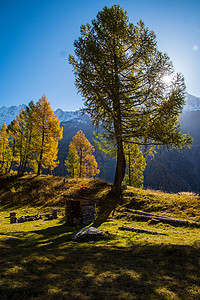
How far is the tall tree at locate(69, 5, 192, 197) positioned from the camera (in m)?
11.8

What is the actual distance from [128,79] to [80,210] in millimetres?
11113

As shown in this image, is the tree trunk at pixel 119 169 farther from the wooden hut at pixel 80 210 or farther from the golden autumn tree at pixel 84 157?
the golden autumn tree at pixel 84 157

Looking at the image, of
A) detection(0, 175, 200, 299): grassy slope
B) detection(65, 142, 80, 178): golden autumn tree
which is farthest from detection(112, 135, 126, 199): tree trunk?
detection(65, 142, 80, 178): golden autumn tree

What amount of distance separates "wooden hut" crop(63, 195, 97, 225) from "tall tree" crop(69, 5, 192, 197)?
5420 millimetres

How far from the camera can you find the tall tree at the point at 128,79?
11.8 meters

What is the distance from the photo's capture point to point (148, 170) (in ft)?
541

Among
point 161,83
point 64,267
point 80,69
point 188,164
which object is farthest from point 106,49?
point 188,164

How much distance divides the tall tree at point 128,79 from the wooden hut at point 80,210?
5420 millimetres

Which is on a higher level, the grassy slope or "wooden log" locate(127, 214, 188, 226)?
the grassy slope

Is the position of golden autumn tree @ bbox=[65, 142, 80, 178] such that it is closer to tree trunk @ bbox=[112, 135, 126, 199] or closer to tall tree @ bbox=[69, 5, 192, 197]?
tree trunk @ bbox=[112, 135, 126, 199]

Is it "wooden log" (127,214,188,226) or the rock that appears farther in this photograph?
"wooden log" (127,214,188,226)

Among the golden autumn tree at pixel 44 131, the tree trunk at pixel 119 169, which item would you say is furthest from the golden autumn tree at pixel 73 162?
the tree trunk at pixel 119 169

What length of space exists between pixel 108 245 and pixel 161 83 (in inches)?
446

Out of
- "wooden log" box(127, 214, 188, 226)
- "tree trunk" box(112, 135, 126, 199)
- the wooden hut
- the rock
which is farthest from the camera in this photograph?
"tree trunk" box(112, 135, 126, 199)
